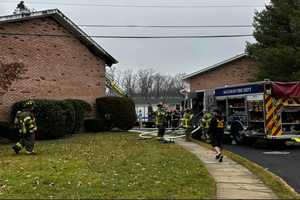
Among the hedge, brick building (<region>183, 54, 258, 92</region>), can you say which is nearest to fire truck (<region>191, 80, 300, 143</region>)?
the hedge

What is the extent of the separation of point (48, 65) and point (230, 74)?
1867cm

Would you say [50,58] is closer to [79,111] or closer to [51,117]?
[79,111]

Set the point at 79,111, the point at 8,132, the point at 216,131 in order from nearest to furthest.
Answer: the point at 216,131, the point at 8,132, the point at 79,111

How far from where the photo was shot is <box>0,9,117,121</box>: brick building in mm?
23797

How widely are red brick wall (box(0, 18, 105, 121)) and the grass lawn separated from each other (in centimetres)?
836

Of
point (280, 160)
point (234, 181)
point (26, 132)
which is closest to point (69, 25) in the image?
point (26, 132)

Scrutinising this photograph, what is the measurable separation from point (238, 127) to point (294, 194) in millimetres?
12735

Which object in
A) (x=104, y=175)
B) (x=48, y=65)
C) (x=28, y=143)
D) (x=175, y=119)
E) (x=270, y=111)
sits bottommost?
(x=104, y=175)

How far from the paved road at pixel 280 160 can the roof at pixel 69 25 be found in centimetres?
1083

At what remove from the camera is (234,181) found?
35.1ft

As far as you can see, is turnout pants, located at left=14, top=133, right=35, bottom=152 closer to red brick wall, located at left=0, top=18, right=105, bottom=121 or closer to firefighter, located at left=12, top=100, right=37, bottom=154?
firefighter, located at left=12, top=100, right=37, bottom=154

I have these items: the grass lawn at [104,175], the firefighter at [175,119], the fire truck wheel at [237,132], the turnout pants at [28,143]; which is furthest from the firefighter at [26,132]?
the firefighter at [175,119]

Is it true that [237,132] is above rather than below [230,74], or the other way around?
below

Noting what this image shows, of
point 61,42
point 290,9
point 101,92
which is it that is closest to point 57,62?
point 61,42
